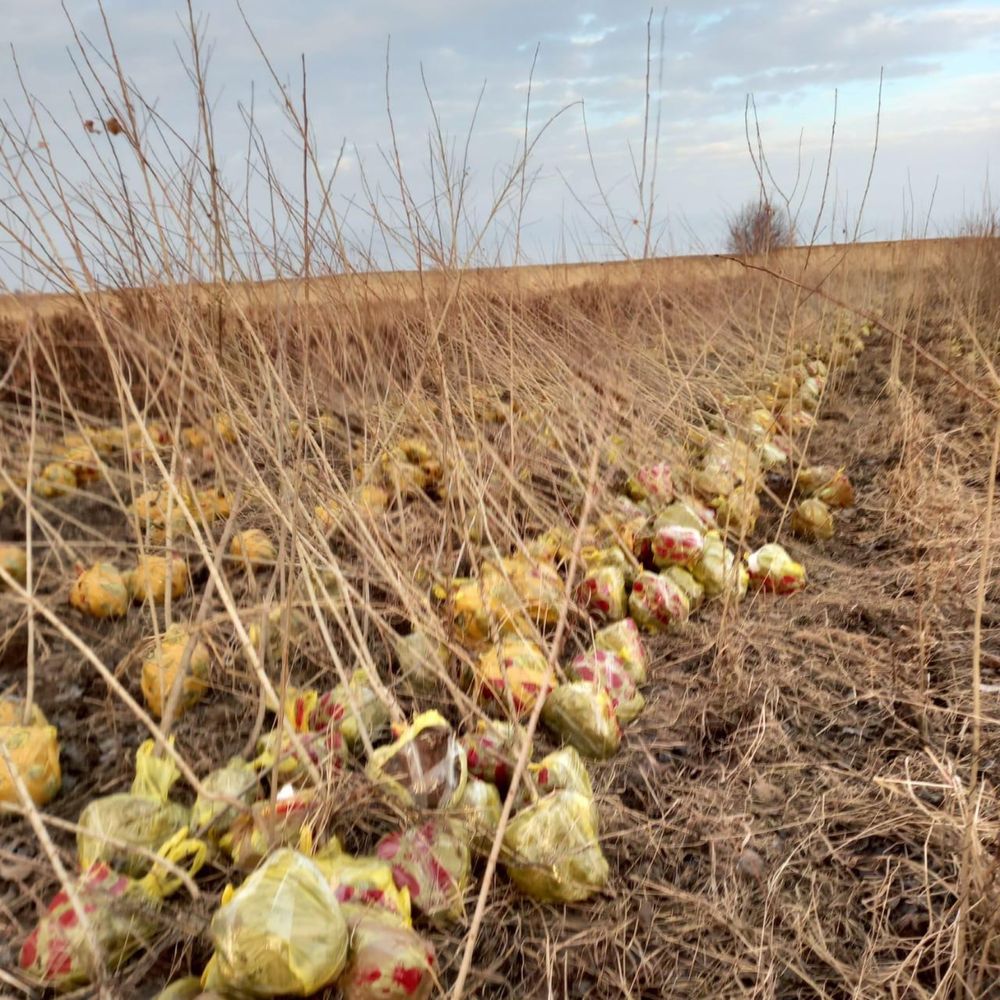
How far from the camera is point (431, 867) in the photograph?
117 centimetres

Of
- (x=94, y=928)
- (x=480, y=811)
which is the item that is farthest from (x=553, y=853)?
(x=94, y=928)

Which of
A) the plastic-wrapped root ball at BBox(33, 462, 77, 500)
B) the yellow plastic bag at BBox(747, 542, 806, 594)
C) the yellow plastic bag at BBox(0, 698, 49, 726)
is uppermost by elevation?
the plastic-wrapped root ball at BBox(33, 462, 77, 500)

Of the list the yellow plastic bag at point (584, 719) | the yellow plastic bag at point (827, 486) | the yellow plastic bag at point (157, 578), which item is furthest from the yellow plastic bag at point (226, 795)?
the yellow plastic bag at point (827, 486)

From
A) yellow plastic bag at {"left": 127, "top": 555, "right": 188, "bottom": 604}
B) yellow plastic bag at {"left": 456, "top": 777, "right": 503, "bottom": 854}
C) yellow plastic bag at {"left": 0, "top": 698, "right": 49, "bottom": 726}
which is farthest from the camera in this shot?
yellow plastic bag at {"left": 127, "top": 555, "right": 188, "bottom": 604}

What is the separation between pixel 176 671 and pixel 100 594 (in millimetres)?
550

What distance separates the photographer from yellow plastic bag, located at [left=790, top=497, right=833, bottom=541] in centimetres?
263

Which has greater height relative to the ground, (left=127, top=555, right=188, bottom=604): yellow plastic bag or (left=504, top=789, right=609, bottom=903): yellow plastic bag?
(left=127, top=555, right=188, bottom=604): yellow plastic bag

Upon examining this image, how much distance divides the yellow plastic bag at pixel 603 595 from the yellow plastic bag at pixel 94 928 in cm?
114

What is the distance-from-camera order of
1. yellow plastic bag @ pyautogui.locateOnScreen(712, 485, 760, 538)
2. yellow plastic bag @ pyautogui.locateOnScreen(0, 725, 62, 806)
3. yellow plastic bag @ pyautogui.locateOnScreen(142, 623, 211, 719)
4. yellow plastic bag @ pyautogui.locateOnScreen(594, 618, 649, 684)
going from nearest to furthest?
yellow plastic bag @ pyautogui.locateOnScreen(0, 725, 62, 806), yellow plastic bag @ pyautogui.locateOnScreen(142, 623, 211, 719), yellow plastic bag @ pyautogui.locateOnScreen(594, 618, 649, 684), yellow plastic bag @ pyautogui.locateOnScreen(712, 485, 760, 538)

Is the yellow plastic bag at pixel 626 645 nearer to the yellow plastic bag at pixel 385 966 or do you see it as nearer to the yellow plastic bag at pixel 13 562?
the yellow plastic bag at pixel 385 966

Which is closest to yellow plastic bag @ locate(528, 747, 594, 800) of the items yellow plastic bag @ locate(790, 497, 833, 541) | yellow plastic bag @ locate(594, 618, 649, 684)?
yellow plastic bag @ locate(594, 618, 649, 684)

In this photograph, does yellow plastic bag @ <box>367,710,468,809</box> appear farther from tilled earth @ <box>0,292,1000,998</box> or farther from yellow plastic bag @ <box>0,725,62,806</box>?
yellow plastic bag @ <box>0,725,62,806</box>

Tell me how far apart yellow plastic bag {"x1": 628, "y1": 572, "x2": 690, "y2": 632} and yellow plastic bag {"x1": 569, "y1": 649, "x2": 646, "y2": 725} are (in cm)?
32

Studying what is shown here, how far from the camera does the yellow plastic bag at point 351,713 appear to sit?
1438 mm
